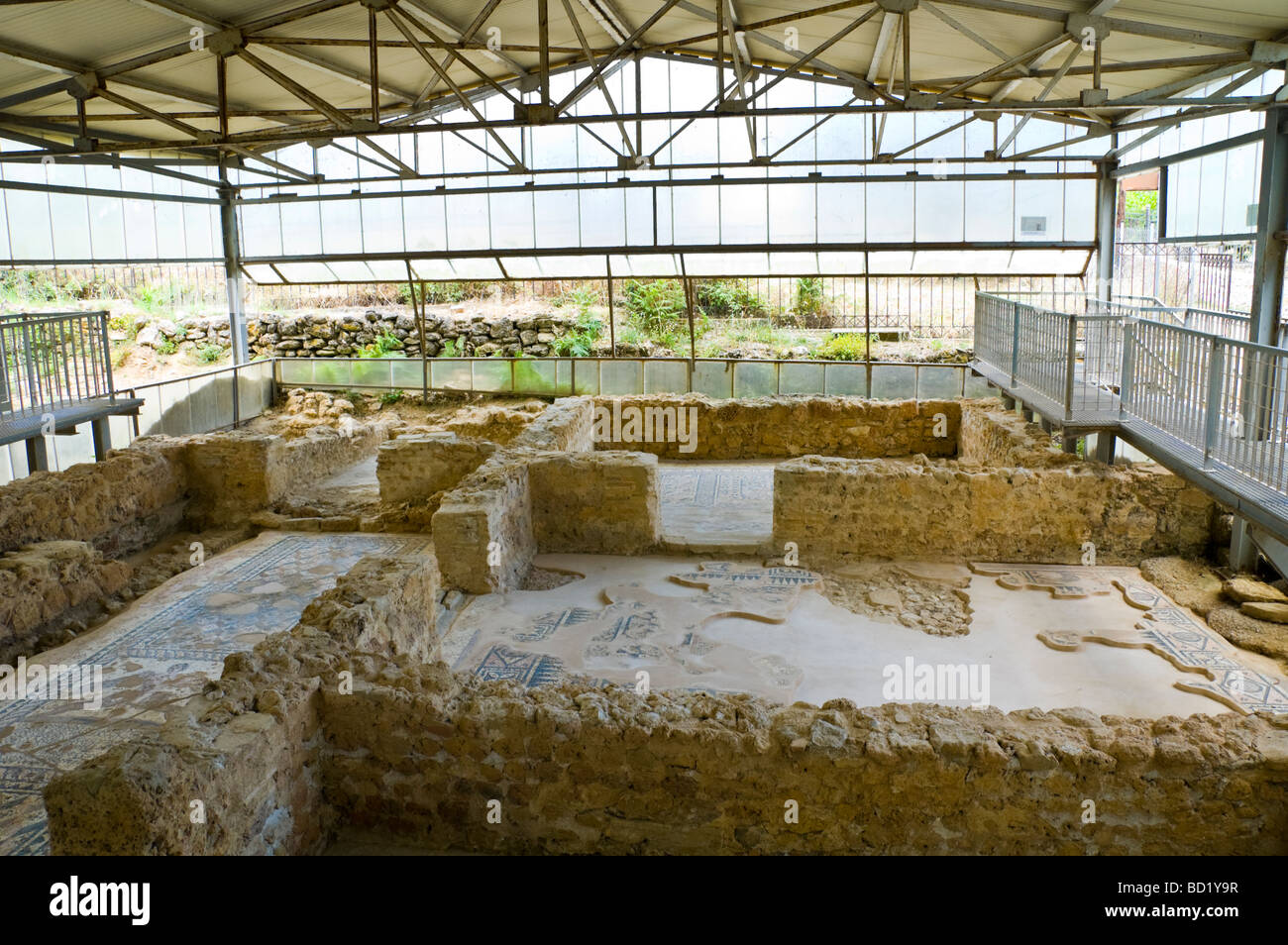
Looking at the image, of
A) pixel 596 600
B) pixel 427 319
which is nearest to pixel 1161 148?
pixel 596 600

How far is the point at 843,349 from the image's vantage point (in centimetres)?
1798

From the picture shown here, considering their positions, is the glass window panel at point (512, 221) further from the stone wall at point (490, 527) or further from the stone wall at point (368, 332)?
the stone wall at point (490, 527)

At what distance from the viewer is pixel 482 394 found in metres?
17.9

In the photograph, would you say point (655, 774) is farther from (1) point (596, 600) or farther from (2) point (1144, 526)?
(2) point (1144, 526)

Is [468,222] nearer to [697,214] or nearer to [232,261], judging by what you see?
[697,214]

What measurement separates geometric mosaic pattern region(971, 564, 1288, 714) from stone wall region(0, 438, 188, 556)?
8345 mm

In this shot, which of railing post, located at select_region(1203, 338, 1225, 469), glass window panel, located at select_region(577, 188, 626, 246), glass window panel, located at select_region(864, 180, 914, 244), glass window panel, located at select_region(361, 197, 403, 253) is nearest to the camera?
railing post, located at select_region(1203, 338, 1225, 469)

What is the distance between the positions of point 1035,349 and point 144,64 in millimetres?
9838

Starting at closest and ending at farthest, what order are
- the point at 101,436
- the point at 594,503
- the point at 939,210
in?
1. the point at 594,503
2. the point at 101,436
3. the point at 939,210

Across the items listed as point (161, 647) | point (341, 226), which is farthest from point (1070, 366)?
point (341, 226)

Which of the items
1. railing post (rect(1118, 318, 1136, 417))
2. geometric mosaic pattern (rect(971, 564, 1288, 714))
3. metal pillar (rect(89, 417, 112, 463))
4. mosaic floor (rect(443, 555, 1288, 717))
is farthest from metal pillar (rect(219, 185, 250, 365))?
railing post (rect(1118, 318, 1136, 417))

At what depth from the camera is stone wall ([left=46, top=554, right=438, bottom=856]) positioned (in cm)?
350

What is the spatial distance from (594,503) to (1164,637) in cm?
492

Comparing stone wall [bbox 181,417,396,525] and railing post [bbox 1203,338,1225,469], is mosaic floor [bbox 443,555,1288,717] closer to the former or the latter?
railing post [bbox 1203,338,1225,469]
